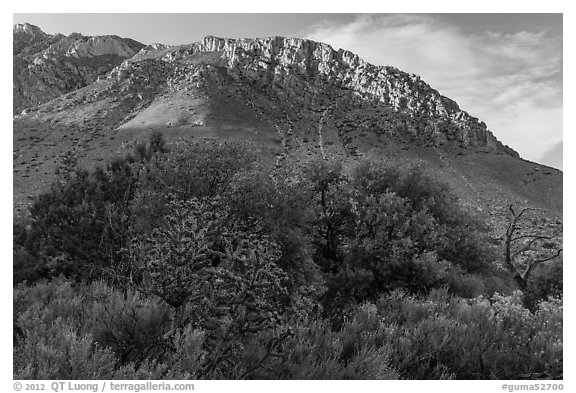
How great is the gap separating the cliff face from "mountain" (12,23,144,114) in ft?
139

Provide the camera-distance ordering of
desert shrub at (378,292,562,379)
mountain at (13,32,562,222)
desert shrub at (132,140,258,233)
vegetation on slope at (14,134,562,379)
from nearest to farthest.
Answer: vegetation on slope at (14,134,562,379) < desert shrub at (378,292,562,379) < desert shrub at (132,140,258,233) < mountain at (13,32,562,222)

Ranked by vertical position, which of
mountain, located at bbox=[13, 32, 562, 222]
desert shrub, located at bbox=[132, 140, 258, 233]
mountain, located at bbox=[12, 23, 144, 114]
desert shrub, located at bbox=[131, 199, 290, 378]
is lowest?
desert shrub, located at bbox=[131, 199, 290, 378]

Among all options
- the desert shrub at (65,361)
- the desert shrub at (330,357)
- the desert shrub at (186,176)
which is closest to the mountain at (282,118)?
the desert shrub at (186,176)

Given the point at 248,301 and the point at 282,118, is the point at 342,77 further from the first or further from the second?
the point at 248,301

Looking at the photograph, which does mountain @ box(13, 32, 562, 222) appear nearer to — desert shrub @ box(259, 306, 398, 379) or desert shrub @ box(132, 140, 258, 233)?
desert shrub @ box(132, 140, 258, 233)

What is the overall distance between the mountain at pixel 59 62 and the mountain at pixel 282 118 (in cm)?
4180

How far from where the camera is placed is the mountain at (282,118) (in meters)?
66.4

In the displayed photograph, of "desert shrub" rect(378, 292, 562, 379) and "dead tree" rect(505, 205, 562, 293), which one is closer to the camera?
"desert shrub" rect(378, 292, 562, 379)

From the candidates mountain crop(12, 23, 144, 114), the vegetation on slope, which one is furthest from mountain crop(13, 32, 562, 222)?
mountain crop(12, 23, 144, 114)

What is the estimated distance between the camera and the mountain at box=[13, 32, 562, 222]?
6644 centimetres

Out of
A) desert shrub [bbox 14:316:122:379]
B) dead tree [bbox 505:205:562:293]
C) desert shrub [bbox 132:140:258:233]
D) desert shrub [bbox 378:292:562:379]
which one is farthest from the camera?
dead tree [bbox 505:205:562:293]

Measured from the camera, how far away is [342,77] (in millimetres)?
109125

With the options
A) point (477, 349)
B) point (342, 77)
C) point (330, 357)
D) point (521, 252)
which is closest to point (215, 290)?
point (330, 357)

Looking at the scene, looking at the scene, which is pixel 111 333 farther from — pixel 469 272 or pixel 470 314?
pixel 469 272
